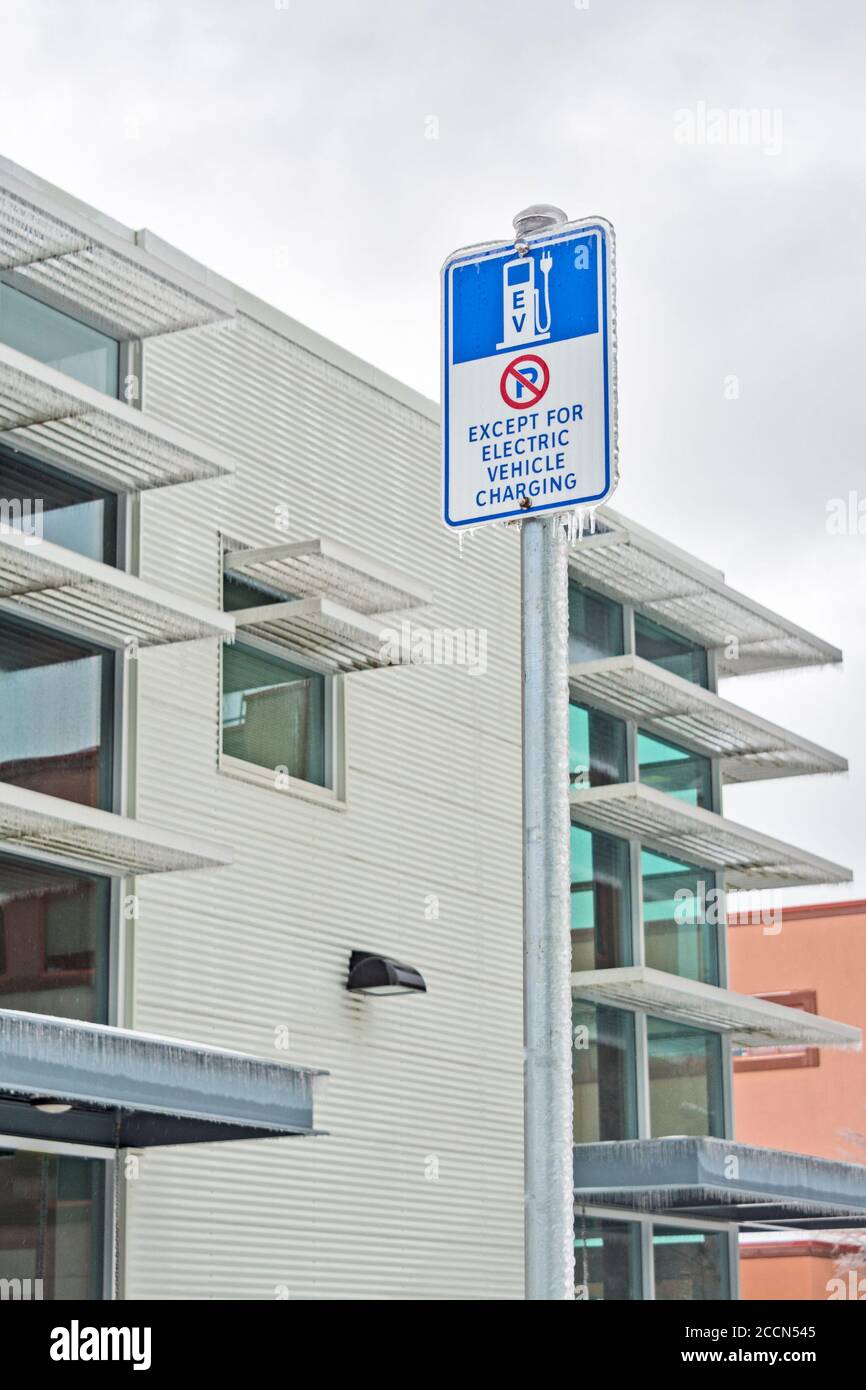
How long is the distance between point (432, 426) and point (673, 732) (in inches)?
237

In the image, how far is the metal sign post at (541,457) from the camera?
503 centimetres

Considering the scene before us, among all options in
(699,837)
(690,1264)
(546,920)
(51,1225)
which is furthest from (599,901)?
(546,920)

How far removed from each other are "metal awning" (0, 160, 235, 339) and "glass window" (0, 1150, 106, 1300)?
6.38 m

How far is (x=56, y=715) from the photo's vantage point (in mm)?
14984

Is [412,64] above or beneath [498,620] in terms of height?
above

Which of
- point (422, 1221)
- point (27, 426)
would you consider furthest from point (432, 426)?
point (422, 1221)

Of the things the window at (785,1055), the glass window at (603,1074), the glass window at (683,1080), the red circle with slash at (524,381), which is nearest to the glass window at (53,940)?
the glass window at (603,1074)

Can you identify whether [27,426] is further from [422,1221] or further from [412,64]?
[422,1221]

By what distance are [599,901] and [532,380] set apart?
17586mm

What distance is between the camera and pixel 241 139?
15.0 m

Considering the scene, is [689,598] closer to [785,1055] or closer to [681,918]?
[681,918]

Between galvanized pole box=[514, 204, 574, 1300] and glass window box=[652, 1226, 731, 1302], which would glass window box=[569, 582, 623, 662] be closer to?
glass window box=[652, 1226, 731, 1302]

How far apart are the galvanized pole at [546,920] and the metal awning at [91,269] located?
9029 mm
